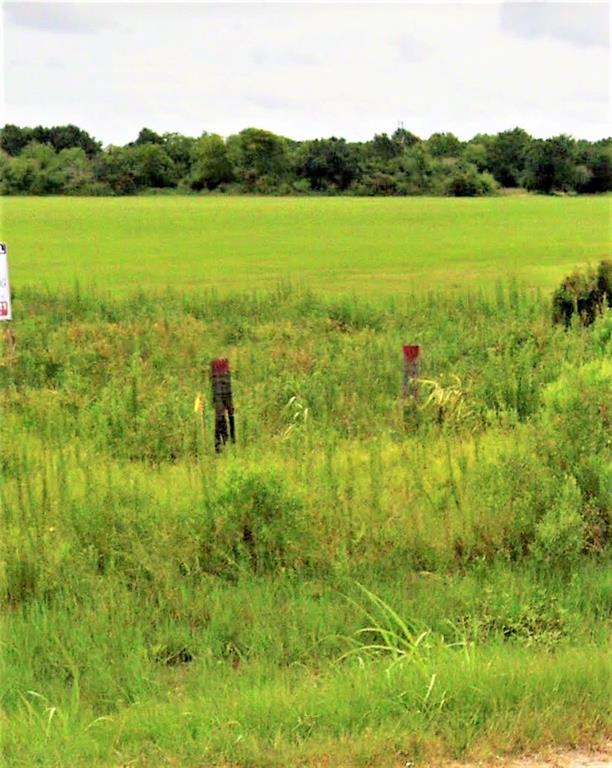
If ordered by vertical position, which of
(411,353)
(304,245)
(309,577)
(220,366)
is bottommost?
(309,577)

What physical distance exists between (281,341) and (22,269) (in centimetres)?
1576

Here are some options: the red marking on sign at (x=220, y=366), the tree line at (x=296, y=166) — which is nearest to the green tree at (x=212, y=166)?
the tree line at (x=296, y=166)

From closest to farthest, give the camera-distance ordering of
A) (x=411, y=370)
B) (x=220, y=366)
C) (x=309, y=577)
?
(x=309, y=577), (x=220, y=366), (x=411, y=370)

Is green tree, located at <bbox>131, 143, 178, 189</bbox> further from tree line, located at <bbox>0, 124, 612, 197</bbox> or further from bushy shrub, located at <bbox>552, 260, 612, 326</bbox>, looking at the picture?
bushy shrub, located at <bbox>552, 260, 612, 326</bbox>

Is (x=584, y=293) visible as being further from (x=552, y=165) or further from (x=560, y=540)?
(x=552, y=165)

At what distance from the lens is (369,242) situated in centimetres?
3725

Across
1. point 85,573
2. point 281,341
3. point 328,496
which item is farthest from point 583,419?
point 281,341

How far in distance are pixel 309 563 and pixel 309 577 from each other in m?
0.11

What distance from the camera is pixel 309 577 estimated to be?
5.56 m

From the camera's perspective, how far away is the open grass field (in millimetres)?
3848

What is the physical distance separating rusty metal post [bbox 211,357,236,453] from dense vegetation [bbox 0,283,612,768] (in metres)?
0.20

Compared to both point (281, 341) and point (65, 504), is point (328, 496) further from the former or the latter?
point (281, 341)

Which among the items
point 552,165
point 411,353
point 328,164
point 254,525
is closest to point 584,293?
point 411,353

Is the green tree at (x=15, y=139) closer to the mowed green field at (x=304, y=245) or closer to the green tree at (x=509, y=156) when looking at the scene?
the mowed green field at (x=304, y=245)
